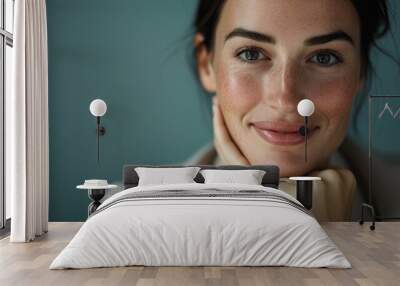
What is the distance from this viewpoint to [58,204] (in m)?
7.95

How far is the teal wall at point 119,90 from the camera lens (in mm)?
7887

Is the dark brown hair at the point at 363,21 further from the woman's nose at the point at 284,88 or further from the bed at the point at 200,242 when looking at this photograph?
the bed at the point at 200,242

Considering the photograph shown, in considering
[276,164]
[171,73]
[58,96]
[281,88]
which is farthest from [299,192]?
[58,96]

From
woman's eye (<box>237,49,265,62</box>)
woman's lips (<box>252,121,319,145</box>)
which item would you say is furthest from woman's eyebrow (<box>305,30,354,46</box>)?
woman's lips (<box>252,121,319,145</box>)

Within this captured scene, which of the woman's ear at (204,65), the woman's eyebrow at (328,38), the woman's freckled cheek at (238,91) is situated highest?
the woman's eyebrow at (328,38)

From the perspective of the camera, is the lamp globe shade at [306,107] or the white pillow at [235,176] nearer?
the white pillow at [235,176]

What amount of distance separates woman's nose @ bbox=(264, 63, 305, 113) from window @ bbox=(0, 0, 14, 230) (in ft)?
10.2

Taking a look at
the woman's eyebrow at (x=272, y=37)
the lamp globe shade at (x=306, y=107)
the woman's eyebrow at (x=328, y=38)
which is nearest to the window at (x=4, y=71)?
the woman's eyebrow at (x=272, y=37)

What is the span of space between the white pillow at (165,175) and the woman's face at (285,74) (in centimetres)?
103

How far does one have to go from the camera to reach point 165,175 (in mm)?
7035

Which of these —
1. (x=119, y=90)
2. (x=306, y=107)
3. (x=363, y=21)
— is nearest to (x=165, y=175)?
(x=119, y=90)

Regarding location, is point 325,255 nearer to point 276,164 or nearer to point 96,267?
point 96,267

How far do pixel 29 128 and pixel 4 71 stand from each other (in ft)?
3.47

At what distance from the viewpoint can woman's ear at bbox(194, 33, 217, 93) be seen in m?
7.88
